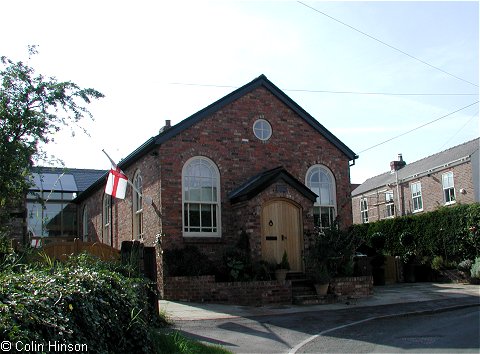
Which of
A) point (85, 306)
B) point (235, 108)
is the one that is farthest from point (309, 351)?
point (235, 108)

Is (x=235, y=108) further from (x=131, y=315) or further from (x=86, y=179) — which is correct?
(x=86, y=179)

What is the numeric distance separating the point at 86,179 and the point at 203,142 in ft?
58.1

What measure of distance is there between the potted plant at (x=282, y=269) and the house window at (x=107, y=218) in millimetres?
9285

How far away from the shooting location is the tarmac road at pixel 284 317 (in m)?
9.58

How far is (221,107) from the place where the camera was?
58.4ft

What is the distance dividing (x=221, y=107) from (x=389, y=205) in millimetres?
20547

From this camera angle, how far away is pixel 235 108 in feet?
59.3

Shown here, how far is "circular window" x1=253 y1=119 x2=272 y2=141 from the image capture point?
1841 centimetres

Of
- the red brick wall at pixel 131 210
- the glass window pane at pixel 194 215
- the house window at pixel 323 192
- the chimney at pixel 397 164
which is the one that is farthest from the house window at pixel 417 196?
the glass window pane at pixel 194 215

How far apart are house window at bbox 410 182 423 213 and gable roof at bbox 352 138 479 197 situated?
54 cm

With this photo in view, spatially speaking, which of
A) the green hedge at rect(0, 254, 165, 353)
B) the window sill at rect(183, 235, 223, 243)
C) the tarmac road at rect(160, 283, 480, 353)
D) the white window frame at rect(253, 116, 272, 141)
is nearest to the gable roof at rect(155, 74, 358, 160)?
the white window frame at rect(253, 116, 272, 141)

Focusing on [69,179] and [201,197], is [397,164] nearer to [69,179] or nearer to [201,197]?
[69,179]

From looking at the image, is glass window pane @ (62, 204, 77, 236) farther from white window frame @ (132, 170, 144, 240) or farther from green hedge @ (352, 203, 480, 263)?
green hedge @ (352, 203, 480, 263)

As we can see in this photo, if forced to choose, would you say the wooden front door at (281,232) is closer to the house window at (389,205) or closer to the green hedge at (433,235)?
the green hedge at (433,235)
